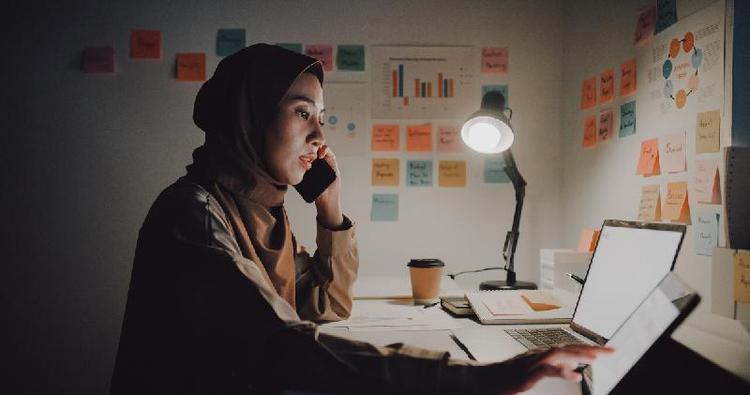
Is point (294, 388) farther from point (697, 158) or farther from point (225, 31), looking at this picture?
point (225, 31)

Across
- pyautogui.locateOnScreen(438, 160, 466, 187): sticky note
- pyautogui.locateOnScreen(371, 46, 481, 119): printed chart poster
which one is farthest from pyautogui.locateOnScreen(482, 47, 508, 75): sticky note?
pyautogui.locateOnScreen(438, 160, 466, 187): sticky note

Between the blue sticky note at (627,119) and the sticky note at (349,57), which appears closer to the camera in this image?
the blue sticky note at (627,119)

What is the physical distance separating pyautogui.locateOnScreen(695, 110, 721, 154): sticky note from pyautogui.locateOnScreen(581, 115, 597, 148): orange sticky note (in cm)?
59

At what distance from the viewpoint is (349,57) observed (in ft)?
6.47

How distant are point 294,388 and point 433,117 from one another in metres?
1.51

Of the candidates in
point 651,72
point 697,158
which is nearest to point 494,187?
point 651,72

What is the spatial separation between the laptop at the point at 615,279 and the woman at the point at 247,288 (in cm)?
37

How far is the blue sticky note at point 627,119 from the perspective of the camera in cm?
144

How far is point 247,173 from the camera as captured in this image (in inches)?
41.6

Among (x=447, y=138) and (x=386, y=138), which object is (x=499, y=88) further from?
(x=386, y=138)

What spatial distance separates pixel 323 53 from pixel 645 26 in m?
1.11

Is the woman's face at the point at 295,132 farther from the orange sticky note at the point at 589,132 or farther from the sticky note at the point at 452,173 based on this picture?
the orange sticky note at the point at 589,132

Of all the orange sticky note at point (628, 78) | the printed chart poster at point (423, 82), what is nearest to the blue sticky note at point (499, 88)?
the printed chart poster at point (423, 82)

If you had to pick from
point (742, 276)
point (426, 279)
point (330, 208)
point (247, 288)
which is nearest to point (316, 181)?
point (330, 208)
